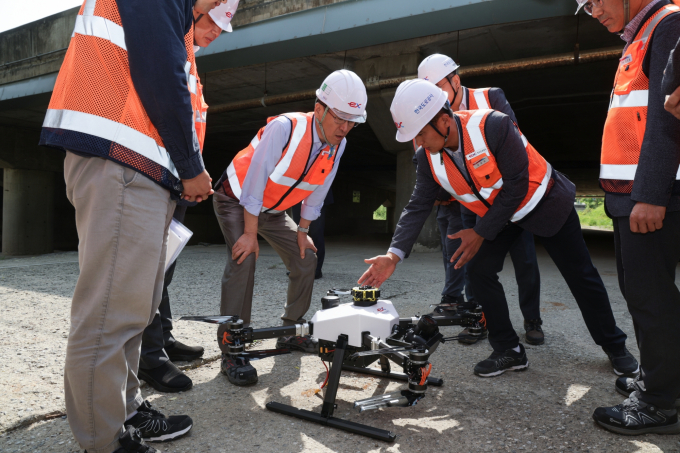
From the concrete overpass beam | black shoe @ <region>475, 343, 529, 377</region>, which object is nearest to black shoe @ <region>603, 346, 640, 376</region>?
black shoe @ <region>475, 343, 529, 377</region>

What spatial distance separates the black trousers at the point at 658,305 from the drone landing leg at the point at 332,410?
114cm

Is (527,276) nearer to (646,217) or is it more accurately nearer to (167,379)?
(646,217)

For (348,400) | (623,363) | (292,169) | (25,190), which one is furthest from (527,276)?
(25,190)

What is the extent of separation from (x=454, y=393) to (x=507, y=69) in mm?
7007

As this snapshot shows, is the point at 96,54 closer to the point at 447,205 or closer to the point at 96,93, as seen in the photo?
the point at 96,93

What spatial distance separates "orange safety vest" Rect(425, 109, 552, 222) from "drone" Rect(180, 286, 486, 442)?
0.65m

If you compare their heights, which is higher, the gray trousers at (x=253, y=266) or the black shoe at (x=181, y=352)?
the gray trousers at (x=253, y=266)

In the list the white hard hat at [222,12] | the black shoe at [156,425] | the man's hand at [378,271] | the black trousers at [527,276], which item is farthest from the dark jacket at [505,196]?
the black shoe at [156,425]

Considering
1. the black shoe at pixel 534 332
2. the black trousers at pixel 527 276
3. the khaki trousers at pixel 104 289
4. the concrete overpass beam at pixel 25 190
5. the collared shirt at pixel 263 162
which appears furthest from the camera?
the concrete overpass beam at pixel 25 190

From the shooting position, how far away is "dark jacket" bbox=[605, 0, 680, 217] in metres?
1.77

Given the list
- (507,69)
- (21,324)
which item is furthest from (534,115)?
(21,324)

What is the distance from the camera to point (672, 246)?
1884mm

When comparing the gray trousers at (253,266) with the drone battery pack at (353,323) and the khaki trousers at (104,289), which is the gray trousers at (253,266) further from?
the khaki trousers at (104,289)

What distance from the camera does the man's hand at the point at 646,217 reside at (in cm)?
181
